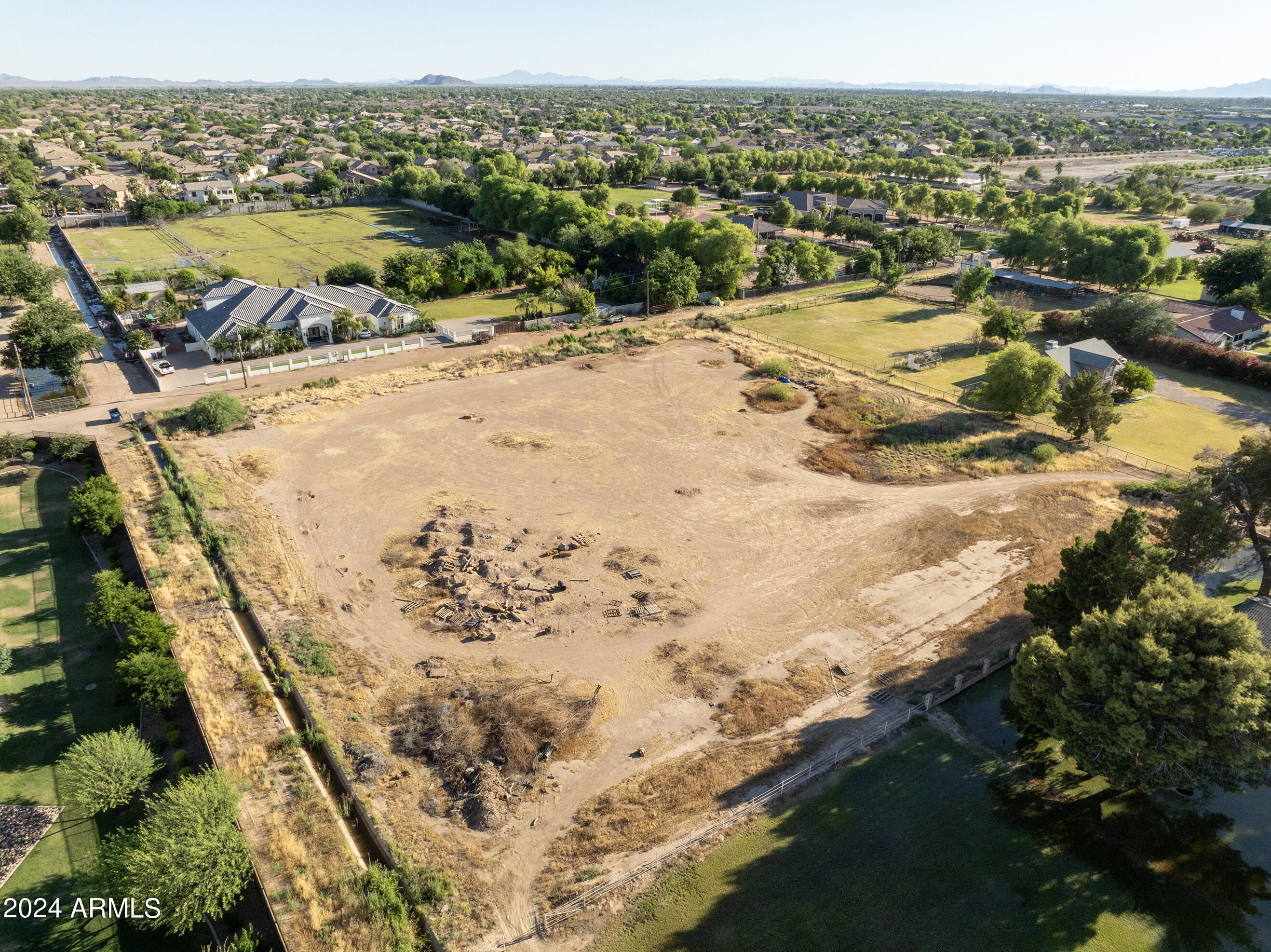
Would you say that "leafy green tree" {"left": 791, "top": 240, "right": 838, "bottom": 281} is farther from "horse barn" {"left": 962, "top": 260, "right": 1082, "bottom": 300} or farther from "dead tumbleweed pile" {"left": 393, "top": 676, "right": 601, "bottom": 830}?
"dead tumbleweed pile" {"left": 393, "top": 676, "right": 601, "bottom": 830}

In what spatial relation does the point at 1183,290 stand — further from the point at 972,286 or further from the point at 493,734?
the point at 493,734

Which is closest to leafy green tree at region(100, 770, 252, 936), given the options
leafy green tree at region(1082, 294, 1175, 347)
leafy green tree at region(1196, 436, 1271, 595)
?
leafy green tree at region(1196, 436, 1271, 595)

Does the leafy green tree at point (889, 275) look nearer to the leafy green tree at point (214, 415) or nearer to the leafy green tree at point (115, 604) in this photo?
the leafy green tree at point (214, 415)

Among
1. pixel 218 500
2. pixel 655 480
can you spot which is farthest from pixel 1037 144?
pixel 218 500

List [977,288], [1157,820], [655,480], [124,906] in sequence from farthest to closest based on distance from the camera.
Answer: [977,288] < [655,480] < [1157,820] < [124,906]

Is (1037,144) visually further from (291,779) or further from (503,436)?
(291,779)
